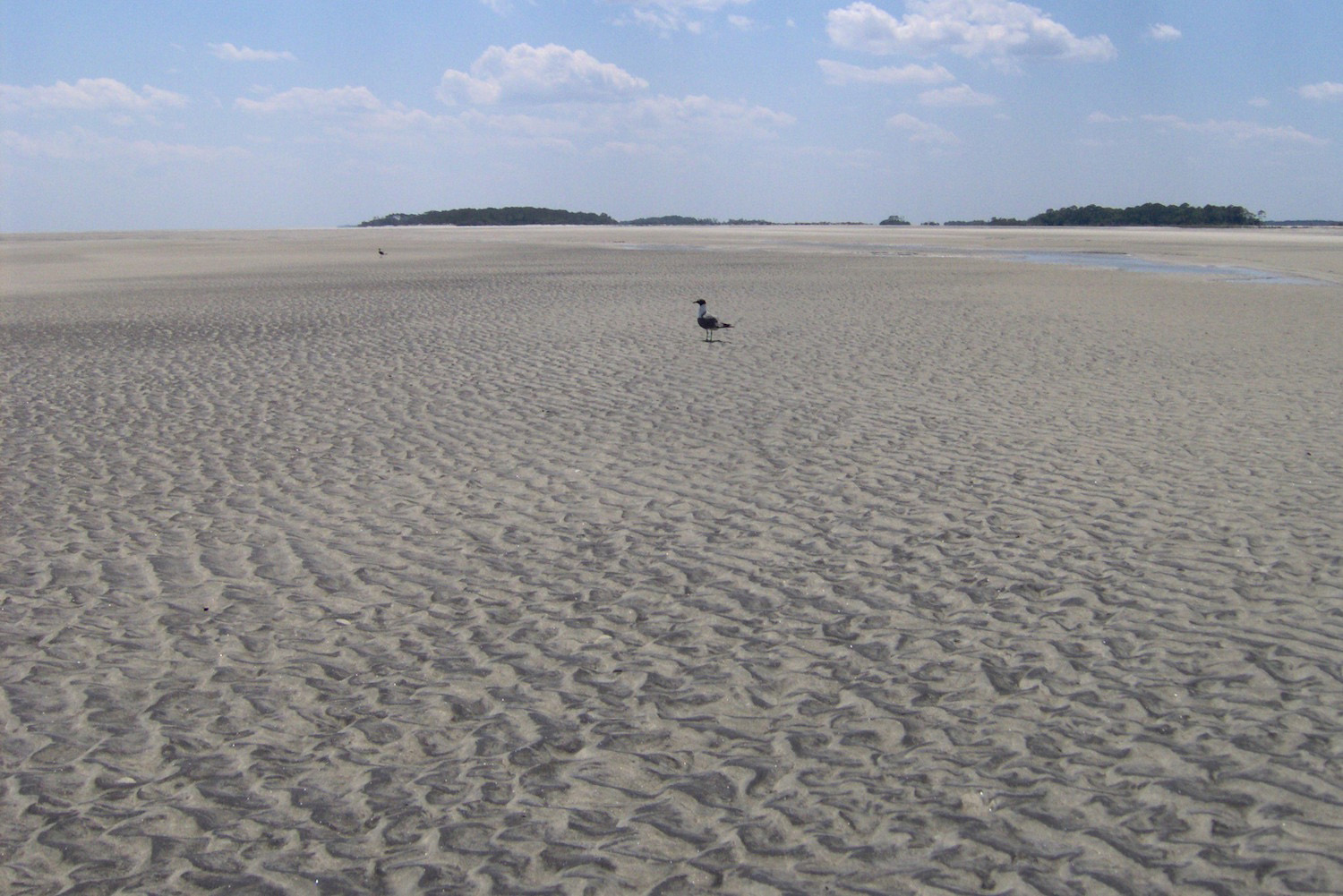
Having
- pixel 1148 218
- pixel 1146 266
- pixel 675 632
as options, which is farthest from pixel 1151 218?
pixel 675 632

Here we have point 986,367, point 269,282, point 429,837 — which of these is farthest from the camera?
point 269,282

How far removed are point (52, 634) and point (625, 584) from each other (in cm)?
335

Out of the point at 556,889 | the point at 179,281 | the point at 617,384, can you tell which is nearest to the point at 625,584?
the point at 556,889

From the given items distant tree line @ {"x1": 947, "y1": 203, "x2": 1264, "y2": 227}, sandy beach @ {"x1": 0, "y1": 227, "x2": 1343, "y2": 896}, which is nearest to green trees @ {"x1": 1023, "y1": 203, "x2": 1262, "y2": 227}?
distant tree line @ {"x1": 947, "y1": 203, "x2": 1264, "y2": 227}

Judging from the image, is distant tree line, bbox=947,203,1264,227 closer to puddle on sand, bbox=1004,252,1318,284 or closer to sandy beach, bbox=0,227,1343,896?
puddle on sand, bbox=1004,252,1318,284

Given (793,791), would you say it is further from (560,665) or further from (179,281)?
(179,281)

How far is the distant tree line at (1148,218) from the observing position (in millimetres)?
111438

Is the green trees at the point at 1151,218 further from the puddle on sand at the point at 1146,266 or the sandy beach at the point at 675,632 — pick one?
the sandy beach at the point at 675,632

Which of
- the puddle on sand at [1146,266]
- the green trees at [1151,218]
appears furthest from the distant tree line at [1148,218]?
the puddle on sand at [1146,266]

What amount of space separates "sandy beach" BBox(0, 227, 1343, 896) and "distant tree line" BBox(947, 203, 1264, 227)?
113558 mm

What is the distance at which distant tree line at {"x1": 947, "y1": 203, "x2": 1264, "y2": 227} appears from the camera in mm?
111438

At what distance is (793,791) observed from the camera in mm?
4246

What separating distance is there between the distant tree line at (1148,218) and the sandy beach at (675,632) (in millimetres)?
113558

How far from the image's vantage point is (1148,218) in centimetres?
12250
